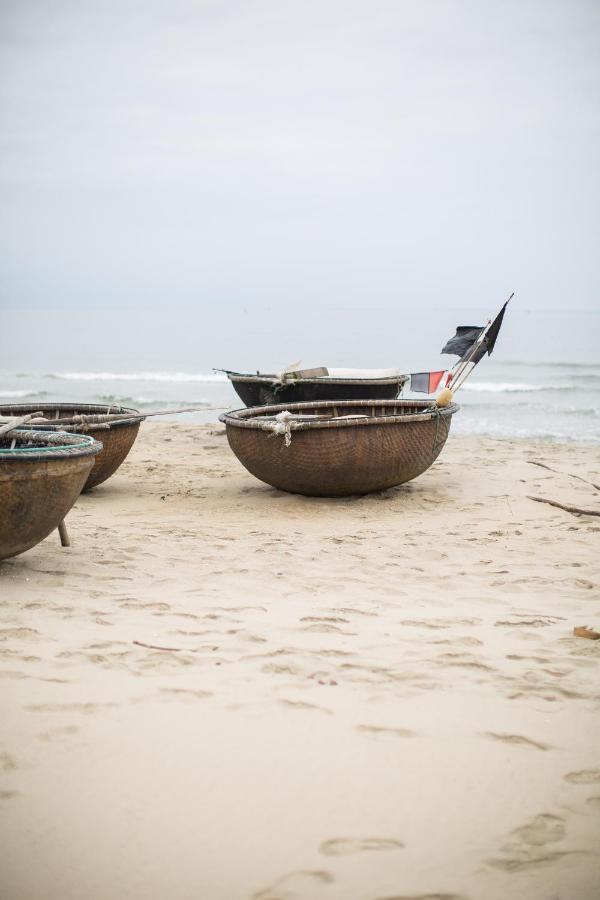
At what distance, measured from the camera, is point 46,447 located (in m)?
4.24

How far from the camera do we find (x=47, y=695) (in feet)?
8.50

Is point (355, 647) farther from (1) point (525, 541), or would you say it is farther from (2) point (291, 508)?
(2) point (291, 508)

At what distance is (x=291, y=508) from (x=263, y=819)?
411cm

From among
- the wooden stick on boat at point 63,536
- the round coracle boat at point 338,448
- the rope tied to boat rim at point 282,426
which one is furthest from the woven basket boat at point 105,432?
the wooden stick on boat at point 63,536

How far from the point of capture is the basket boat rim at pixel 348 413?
19.3 ft

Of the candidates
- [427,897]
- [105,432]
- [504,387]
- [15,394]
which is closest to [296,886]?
[427,897]

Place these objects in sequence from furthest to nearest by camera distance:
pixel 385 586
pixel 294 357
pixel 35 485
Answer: pixel 294 357 → pixel 385 586 → pixel 35 485

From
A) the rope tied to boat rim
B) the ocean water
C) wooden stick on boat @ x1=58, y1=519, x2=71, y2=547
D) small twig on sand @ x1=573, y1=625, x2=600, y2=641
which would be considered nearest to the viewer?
small twig on sand @ x1=573, y1=625, x2=600, y2=641

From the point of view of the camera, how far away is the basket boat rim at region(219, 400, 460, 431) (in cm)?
588

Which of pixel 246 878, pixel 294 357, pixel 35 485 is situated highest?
pixel 294 357

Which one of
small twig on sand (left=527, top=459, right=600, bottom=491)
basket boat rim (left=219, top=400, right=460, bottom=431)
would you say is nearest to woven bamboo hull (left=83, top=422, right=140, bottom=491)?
basket boat rim (left=219, top=400, right=460, bottom=431)

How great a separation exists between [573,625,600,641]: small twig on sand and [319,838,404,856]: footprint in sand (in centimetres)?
160

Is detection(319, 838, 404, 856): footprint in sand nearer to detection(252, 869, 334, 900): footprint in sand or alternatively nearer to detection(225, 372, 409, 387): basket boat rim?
detection(252, 869, 334, 900): footprint in sand

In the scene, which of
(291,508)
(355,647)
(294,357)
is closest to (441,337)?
(294,357)
